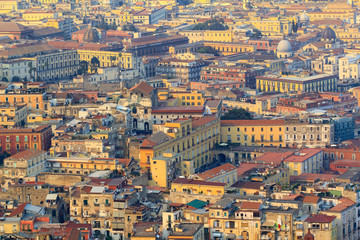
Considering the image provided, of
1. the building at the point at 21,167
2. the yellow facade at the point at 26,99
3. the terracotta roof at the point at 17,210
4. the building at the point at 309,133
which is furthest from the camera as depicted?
the yellow facade at the point at 26,99

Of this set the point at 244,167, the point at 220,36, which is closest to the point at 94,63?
the point at 220,36

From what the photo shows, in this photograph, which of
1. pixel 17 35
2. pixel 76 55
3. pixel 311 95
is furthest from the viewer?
pixel 17 35

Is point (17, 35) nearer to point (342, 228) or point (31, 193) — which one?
point (31, 193)

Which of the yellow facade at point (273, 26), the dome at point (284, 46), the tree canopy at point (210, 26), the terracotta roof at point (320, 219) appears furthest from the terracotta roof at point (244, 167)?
the tree canopy at point (210, 26)

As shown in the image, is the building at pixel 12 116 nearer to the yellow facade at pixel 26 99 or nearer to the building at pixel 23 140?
the yellow facade at pixel 26 99

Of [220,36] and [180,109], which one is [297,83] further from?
[220,36]

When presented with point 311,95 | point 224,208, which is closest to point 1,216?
point 224,208
